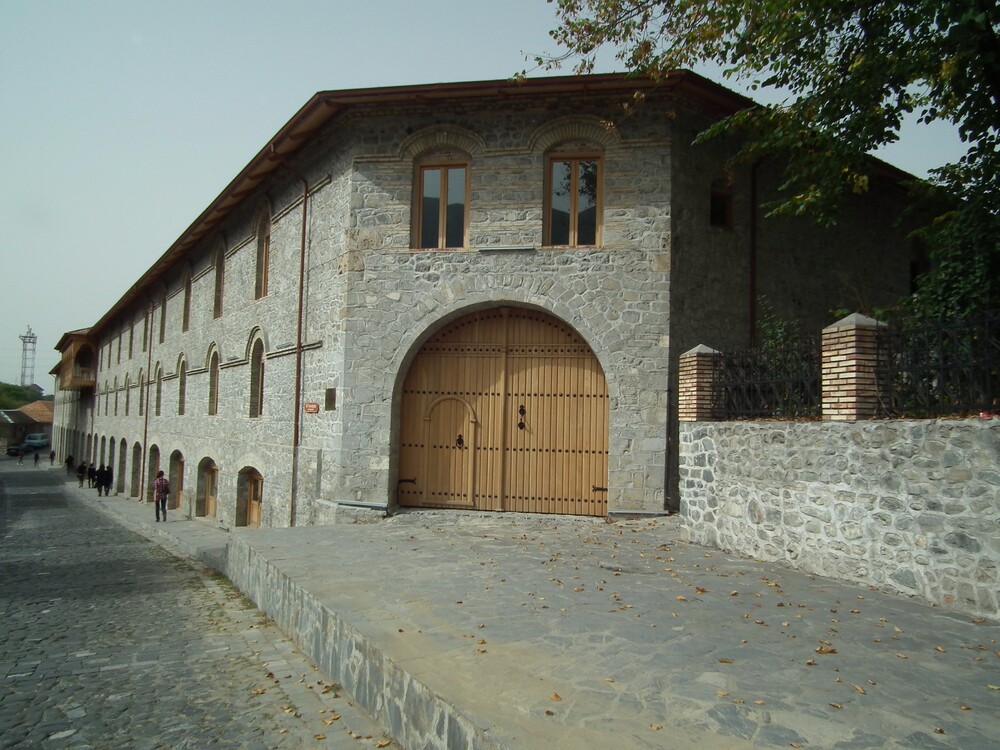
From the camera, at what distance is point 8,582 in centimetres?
1123

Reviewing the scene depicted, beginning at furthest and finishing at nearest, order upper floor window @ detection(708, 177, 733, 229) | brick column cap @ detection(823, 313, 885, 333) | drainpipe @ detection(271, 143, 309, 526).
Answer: drainpipe @ detection(271, 143, 309, 526), upper floor window @ detection(708, 177, 733, 229), brick column cap @ detection(823, 313, 885, 333)

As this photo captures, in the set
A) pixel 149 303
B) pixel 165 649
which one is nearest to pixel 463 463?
pixel 165 649

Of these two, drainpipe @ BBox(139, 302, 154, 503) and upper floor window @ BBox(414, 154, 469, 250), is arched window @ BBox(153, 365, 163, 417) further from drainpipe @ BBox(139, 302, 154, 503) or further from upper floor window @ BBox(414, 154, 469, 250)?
upper floor window @ BBox(414, 154, 469, 250)

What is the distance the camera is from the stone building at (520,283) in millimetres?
10820

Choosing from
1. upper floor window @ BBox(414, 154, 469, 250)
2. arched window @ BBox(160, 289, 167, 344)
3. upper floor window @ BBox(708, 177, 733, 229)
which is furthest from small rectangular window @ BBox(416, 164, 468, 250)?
arched window @ BBox(160, 289, 167, 344)

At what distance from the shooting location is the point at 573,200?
36.9ft

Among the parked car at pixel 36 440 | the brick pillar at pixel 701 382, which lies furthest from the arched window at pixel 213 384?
the parked car at pixel 36 440

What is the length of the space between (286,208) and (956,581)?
13.2m

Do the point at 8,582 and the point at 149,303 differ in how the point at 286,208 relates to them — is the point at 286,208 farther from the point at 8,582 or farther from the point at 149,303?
the point at 149,303

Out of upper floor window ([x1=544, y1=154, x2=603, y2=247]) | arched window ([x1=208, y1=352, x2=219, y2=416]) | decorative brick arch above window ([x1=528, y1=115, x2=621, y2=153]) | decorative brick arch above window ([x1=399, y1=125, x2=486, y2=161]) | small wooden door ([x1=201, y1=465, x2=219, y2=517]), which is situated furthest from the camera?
small wooden door ([x1=201, y1=465, x2=219, y2=517])

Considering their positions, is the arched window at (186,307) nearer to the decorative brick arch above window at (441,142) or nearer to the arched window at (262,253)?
the arched window at (262,253)

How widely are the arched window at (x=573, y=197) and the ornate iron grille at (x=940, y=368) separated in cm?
531

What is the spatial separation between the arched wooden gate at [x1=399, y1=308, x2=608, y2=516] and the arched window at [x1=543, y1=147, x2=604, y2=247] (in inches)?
51.2

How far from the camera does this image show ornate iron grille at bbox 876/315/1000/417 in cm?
566
